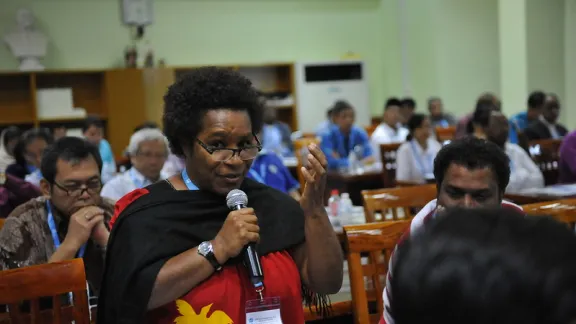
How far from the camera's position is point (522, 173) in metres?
4.62

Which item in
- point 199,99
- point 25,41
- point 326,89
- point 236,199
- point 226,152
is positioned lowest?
point 236,199

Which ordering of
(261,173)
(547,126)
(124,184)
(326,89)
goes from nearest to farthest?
(124,184)
(261,173)
(547,126)
(326,89)

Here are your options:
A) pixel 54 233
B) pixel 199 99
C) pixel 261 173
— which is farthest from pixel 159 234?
pixel 261 173

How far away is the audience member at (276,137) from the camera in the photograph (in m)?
7.92

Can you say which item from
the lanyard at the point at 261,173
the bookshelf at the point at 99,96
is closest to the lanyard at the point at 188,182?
the lanyard at the point at 261,173

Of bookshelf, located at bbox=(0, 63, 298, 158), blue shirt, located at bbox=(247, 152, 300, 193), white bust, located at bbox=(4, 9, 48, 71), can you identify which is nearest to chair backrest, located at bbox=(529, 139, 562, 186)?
blue shirt, located at bbox=(247, 152, 300, 193)

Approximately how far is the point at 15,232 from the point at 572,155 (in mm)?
3830

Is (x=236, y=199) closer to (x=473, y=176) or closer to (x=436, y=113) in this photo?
(x=473, y=176)

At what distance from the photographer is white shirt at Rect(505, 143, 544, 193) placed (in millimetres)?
4590

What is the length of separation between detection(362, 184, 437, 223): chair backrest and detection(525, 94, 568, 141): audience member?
12.2 ft

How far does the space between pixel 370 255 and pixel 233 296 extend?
2.14 feet

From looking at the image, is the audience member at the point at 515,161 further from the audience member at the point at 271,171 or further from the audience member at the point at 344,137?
the audience member at the point at 344,137

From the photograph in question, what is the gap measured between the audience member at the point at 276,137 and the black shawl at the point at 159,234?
552 cm

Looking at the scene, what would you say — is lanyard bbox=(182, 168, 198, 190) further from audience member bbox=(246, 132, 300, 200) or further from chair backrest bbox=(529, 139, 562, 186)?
chair backrest bbox=(529, 139, 562, 186)
